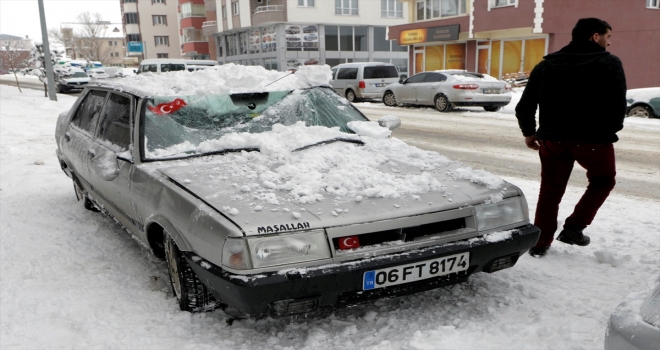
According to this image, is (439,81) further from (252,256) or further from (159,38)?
(159,38)

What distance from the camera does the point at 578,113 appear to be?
11.5ft

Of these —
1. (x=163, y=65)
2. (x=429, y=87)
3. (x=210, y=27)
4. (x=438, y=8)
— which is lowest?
(x=429, y=87)

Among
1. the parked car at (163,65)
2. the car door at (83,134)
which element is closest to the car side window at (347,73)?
the parked car at (163,65)

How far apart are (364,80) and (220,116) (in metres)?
17.0

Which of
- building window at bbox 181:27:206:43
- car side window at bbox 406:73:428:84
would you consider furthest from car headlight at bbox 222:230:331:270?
building window at bbox 181:27:206:43

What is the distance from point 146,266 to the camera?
3889mm

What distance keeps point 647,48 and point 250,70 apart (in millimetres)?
25132

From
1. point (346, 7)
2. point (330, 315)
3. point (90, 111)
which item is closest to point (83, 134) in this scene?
point (90, 111)

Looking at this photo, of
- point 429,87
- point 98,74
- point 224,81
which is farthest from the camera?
point 98,74

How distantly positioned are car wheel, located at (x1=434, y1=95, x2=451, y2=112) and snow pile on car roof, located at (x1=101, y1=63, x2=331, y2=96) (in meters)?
11.9

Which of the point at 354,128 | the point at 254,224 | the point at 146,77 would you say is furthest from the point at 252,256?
the point at 146,77

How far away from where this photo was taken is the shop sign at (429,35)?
1143 inches

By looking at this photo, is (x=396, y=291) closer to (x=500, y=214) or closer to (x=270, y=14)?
(x=500, y=214)

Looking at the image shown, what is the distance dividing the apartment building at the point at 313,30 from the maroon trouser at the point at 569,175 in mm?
39519
